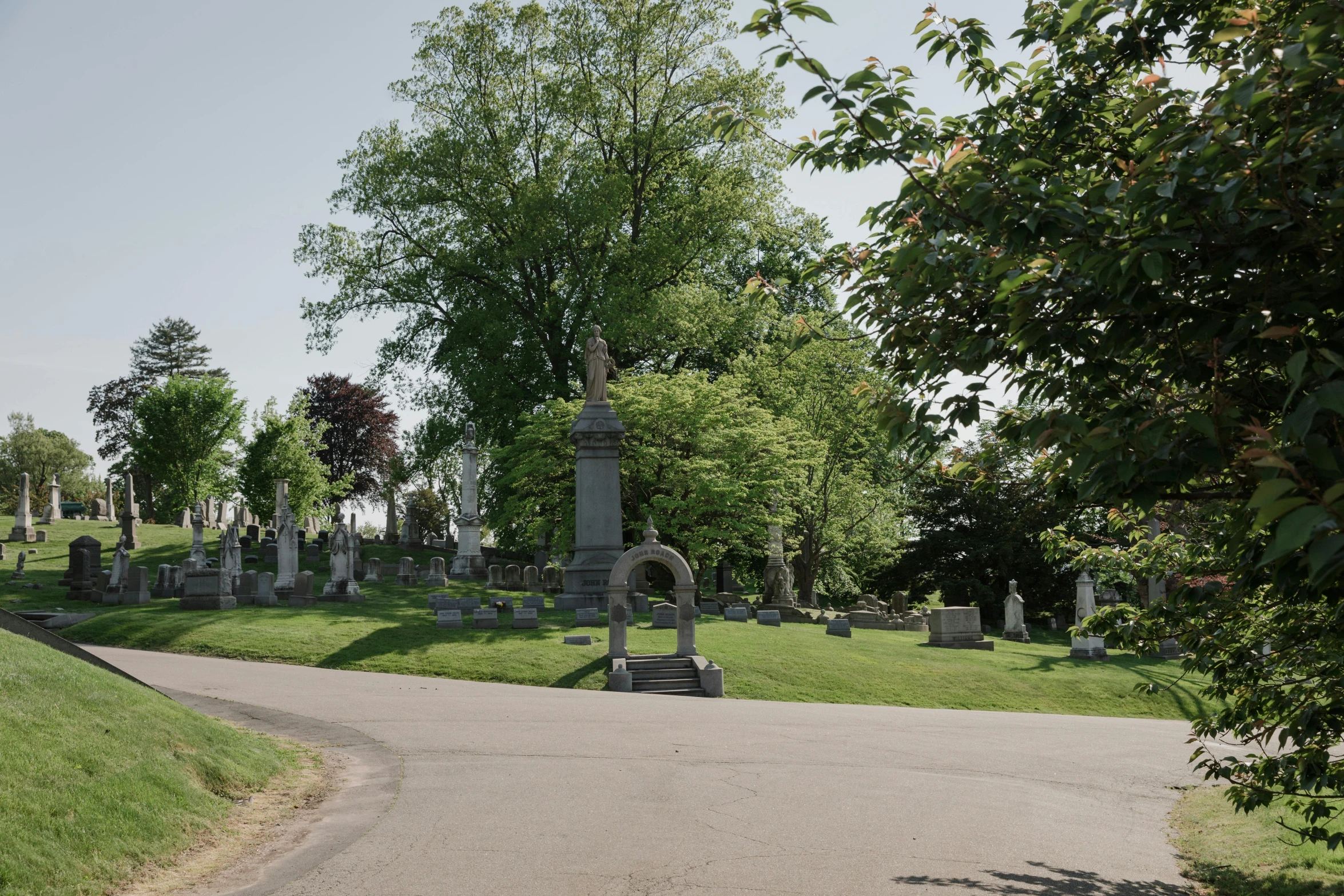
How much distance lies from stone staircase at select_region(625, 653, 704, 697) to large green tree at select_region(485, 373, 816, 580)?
975cm

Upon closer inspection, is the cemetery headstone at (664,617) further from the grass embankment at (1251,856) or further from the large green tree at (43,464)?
the large green tree at (43,464)

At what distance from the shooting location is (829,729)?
1479 centimetres

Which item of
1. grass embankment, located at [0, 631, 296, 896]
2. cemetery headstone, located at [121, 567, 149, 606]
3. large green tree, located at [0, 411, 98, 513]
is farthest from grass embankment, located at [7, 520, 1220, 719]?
large green tree, located at [0, 411, 98, 513]

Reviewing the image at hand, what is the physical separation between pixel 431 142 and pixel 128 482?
21326mm

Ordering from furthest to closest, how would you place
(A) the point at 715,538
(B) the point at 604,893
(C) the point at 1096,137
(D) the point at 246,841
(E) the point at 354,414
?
(E) the point at 354,414, (A) the point at 715,538, (D) the point at 246,841, (B) the point at 604,893, (C) the point at 1096,137

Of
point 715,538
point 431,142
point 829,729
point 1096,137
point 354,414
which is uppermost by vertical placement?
point 431,142

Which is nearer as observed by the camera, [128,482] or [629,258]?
[629,258]

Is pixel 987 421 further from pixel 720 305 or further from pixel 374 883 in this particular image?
pixel 720 305

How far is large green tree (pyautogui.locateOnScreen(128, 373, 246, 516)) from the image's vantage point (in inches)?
2269

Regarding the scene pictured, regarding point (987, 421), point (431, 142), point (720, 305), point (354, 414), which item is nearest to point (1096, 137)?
point (987, 421)

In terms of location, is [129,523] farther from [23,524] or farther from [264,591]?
[264,591]

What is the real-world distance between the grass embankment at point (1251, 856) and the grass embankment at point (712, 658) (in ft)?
33.0

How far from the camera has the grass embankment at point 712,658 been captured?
20328 millimetres

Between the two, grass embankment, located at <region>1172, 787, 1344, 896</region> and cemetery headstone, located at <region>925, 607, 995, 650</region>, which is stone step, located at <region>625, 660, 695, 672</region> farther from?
grass embankment, located at <region>1172, 787, 1344, 896</region>
